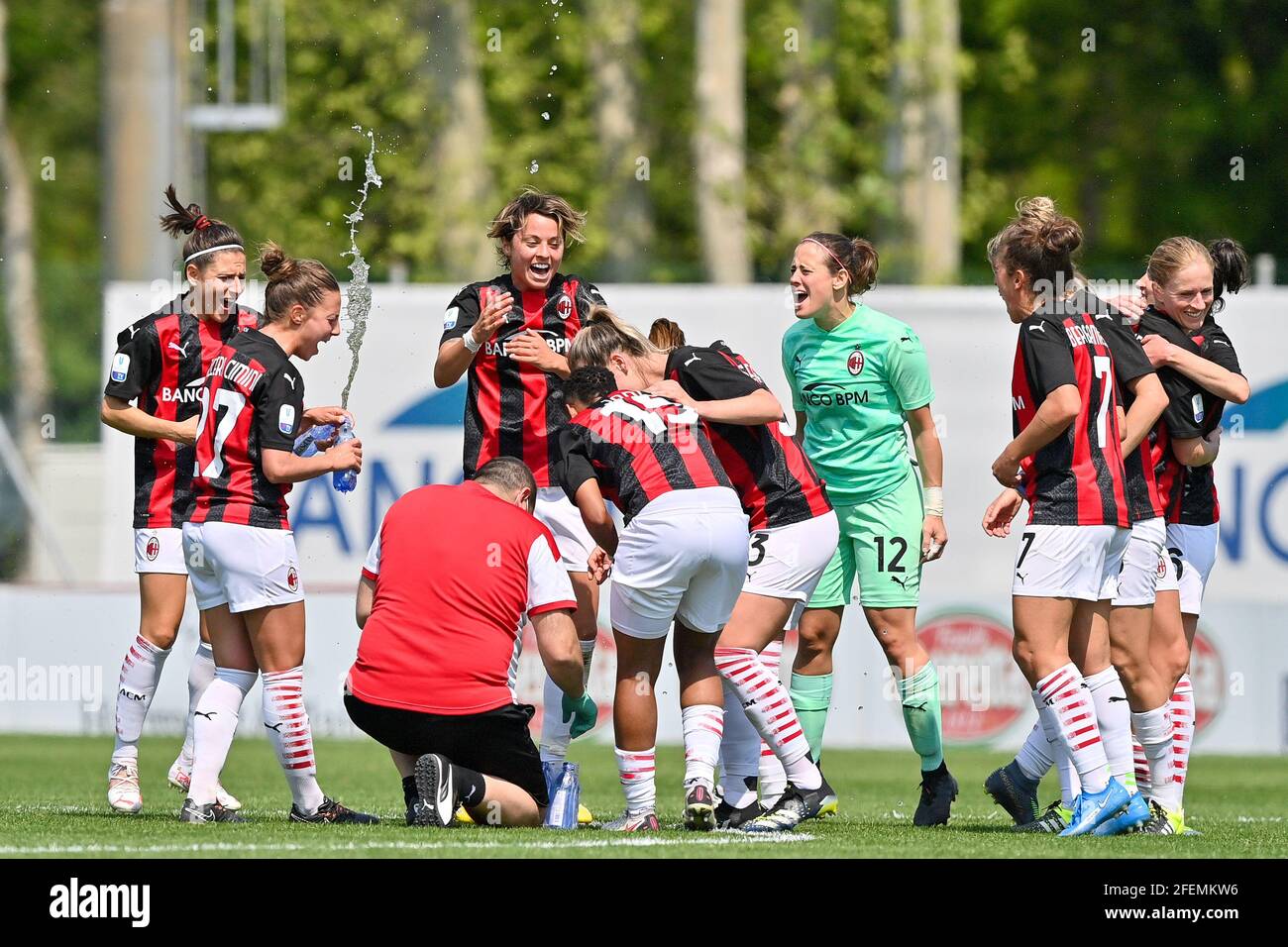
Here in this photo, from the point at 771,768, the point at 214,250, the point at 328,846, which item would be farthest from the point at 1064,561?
the point at 214,250

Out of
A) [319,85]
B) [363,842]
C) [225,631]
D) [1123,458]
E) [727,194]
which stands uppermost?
[319,85]

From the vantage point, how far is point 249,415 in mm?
7477

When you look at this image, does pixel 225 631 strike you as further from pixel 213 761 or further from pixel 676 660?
pixel 676 660

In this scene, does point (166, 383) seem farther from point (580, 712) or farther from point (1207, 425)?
point (1207, 425)

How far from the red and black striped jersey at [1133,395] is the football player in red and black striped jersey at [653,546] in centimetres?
156

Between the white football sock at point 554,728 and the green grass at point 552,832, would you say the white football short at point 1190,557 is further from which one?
the white football sock at point 554,728

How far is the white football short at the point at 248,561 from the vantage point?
24.4ft

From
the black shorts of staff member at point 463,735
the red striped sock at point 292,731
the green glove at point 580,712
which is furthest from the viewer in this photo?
the green glove at point 580,712

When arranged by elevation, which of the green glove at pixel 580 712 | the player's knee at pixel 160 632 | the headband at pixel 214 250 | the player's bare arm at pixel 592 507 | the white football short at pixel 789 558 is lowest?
the green glove at pixel 580 712

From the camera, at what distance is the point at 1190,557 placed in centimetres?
807

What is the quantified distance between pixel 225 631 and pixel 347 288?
7781 mm

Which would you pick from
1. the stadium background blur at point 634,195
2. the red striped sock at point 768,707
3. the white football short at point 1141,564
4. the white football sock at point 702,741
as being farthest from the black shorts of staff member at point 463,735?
the stadium background blur at point 634,195

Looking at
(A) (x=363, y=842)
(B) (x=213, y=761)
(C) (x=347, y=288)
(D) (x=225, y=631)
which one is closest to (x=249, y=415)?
(D) (x=225, y=631)

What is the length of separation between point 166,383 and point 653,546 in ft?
8.36
